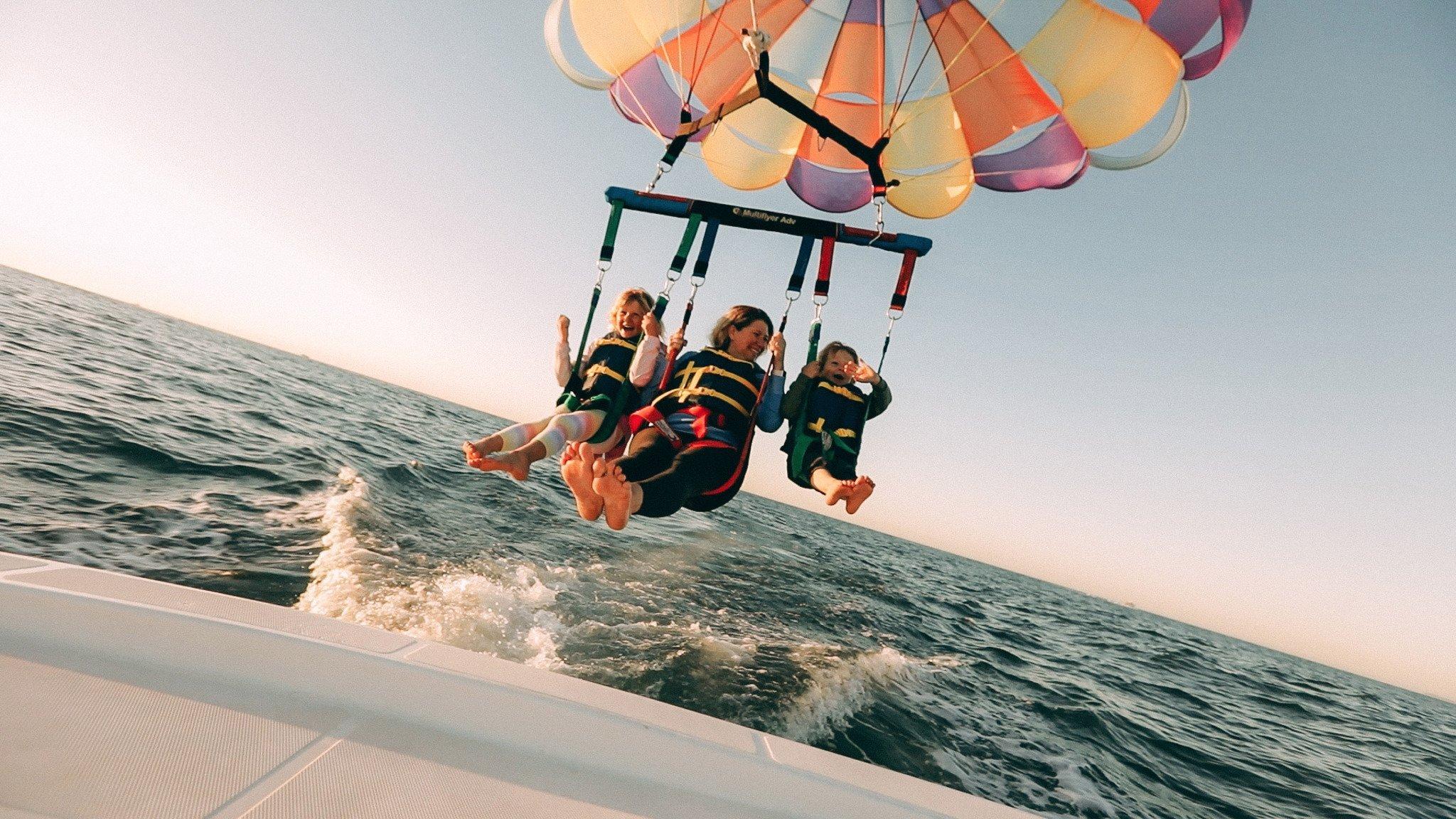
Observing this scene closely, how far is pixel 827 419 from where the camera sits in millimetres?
4258

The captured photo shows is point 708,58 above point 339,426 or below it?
above

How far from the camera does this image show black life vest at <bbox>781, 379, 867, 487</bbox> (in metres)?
4.18

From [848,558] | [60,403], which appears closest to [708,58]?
[60,403]

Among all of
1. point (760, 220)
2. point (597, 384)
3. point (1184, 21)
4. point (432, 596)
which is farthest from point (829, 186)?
point (432, 596)

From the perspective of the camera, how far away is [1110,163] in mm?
5371

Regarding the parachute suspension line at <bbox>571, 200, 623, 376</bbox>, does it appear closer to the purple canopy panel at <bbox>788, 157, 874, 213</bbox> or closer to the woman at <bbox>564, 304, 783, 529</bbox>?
the woman at <bbox>564, 304, 783, 529</bbox>

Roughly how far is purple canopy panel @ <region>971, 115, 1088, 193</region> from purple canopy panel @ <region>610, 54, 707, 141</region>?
2706 millimetres

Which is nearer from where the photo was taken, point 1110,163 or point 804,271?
point 804,271

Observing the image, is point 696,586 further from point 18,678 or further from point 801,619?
point 18,678

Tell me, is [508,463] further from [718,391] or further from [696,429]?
[718,391]

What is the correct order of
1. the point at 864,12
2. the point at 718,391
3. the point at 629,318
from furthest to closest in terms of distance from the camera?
the point at 864,12 < the point at 629,318 < the point at 718,391

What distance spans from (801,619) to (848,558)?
38.9 ft

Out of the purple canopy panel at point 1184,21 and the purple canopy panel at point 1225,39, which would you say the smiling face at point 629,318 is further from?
the purple canopy panel at point 1225,39

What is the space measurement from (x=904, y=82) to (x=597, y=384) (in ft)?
12.9
